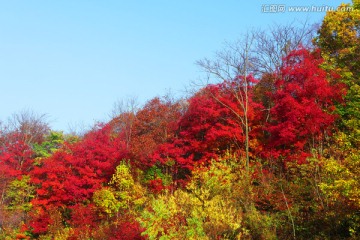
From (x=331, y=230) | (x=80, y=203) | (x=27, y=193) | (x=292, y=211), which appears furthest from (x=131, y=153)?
(x=331, y=230)

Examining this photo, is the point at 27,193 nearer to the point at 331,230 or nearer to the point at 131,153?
the point at 131,153

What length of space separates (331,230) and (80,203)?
18.2m

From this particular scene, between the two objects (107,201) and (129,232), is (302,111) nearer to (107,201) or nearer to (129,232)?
(129,232)

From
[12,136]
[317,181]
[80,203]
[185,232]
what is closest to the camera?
[185,232]

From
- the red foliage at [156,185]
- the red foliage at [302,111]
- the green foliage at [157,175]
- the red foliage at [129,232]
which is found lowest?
the red foliage at [129,232]

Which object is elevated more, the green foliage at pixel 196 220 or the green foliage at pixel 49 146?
the green foliage at pixel 49 146

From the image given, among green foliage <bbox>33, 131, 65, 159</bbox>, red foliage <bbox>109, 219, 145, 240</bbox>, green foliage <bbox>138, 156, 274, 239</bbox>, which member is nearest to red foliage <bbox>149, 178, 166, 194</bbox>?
red foliage <bbox>109, 219, 145, 240</bbox>

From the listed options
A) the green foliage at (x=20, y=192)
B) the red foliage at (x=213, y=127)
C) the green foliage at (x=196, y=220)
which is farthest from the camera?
the green foliage at (x=20, y=192)

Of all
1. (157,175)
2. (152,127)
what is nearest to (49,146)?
(152,127)

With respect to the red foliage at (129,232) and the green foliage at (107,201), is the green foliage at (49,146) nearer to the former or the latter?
the green foliage at (107,201)

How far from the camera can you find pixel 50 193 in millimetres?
28266

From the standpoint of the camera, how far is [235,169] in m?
20.9

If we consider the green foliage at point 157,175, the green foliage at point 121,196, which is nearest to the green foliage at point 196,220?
the green foliage at point 121,196

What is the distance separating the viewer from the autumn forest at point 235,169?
46.2 feet
